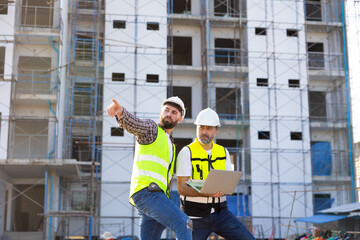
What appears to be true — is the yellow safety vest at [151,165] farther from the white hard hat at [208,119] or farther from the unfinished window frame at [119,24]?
Result: the unfinished window frame at [119,24]

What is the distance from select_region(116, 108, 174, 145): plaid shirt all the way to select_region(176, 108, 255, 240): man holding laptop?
1082 millimetres

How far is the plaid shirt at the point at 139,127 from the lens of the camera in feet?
12.5

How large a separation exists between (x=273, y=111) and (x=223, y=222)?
19.8m

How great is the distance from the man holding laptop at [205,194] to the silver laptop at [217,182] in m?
0.06

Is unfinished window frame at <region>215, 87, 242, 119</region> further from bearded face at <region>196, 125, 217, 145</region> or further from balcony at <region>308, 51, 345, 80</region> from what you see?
bearded face at <region>196, 125, 217, 145</region>

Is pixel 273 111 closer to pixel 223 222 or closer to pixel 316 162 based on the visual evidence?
pixel 316 162

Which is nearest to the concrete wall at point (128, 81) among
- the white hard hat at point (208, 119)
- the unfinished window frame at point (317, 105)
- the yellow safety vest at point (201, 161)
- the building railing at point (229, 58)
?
the building railing at point (229, 58)

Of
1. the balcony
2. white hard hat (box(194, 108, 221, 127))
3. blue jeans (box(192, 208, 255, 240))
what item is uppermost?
the balcony

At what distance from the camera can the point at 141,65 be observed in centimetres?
2377

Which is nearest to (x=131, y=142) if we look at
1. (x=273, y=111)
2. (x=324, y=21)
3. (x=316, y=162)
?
(x=273, y=111)

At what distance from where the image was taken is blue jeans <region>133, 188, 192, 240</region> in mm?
3770

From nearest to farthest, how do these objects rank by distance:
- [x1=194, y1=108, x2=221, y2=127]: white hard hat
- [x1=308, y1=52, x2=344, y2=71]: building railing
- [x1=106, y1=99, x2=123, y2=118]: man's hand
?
[x1=106, y1=99, x2=123, y2=118]: man's hand
[x1=194, y1=108, x2=221, y2=127]: white hard hat
[x1=308, y1=52, x2=344, y2=71]: building railing

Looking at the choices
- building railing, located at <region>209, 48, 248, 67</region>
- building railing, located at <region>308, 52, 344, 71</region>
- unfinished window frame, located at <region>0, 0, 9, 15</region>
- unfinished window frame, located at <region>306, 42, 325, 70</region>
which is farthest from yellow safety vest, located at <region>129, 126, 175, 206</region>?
unfinished window frame, located at <region>306, 42, 325, 70</region>

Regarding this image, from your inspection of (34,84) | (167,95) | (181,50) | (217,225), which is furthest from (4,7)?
(217,225)
